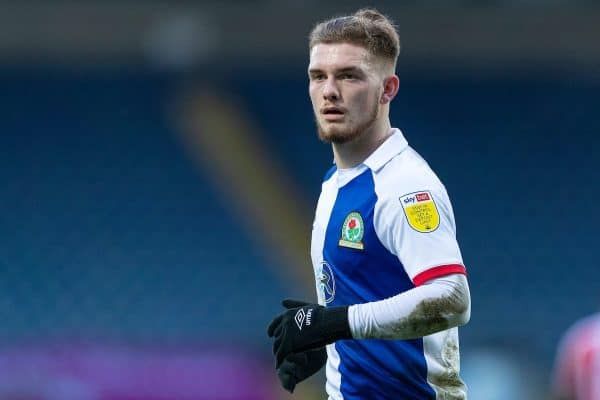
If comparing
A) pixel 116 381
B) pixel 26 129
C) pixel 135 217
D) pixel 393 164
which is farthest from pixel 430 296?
pixel 26 129

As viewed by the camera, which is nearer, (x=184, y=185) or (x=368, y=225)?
(x=368, y=225)

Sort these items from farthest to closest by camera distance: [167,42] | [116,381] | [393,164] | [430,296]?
[167,42] → [116,381] → [393,164] → [430,296]

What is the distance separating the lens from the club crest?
3461mm

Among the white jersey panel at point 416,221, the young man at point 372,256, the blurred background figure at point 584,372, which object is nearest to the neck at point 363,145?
the young man at point 372,256

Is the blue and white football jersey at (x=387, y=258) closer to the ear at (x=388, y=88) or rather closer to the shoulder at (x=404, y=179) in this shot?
the shoulder at (x=404, y=179)

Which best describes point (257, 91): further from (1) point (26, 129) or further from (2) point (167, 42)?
(1) point (26, 129)

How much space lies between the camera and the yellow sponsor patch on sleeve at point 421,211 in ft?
10.9

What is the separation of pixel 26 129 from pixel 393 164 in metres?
11.2

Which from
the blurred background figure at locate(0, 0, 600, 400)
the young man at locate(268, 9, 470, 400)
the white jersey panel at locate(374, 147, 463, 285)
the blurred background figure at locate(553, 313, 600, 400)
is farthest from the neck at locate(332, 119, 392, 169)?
the blurred background figure at locate(0, 0, 600, 400)

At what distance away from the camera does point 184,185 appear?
13938 mm

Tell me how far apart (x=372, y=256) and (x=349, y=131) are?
1.42 feet

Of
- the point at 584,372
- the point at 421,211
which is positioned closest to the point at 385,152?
the point at 421,211

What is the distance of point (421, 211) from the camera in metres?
3.34

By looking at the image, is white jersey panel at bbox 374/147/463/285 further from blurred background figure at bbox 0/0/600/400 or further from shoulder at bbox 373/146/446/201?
blurred background figure at bbox 0/0/600/400
